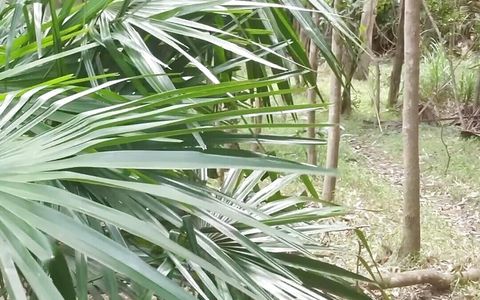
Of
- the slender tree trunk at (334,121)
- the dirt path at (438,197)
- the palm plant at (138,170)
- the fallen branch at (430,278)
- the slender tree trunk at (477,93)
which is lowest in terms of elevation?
the dirt path at (438,197)

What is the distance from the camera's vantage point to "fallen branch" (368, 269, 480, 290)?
2328 millimetres

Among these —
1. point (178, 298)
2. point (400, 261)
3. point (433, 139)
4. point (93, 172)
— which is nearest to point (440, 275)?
point (400, 261)

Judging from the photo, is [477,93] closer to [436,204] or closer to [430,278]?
[436,204]

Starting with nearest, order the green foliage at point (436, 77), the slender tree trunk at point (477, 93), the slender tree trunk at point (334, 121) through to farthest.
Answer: the slender tree trunk at point (334, 121)
the slender tree trunk at point (477, 93)
the green foliage at point (436, 77)

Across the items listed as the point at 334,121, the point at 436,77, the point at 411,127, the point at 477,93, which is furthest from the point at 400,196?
the point at 436,77

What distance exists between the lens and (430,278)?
2402mm

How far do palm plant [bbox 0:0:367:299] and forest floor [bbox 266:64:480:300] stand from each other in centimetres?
97

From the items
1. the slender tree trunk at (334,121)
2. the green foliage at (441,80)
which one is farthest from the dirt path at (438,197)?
the green foliage at (441,80)

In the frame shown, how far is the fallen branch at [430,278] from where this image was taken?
2.33 meters

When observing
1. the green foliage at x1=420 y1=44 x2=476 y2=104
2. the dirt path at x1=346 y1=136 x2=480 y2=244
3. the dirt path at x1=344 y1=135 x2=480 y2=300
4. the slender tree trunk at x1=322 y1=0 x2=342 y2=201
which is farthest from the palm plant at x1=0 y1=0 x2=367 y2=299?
the green foliage at x1=420 y1=44 x2=476 y2=104

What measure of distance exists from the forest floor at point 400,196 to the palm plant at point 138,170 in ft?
3.20

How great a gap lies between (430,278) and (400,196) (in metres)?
1.31

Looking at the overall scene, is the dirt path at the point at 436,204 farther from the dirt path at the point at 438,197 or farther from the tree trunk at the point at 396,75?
the tree trunk at the point at 396,75

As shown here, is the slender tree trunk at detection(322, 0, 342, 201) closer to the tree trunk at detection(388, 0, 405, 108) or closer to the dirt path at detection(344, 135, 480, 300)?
the dirt path at detection(344, 135, 480, 300)
